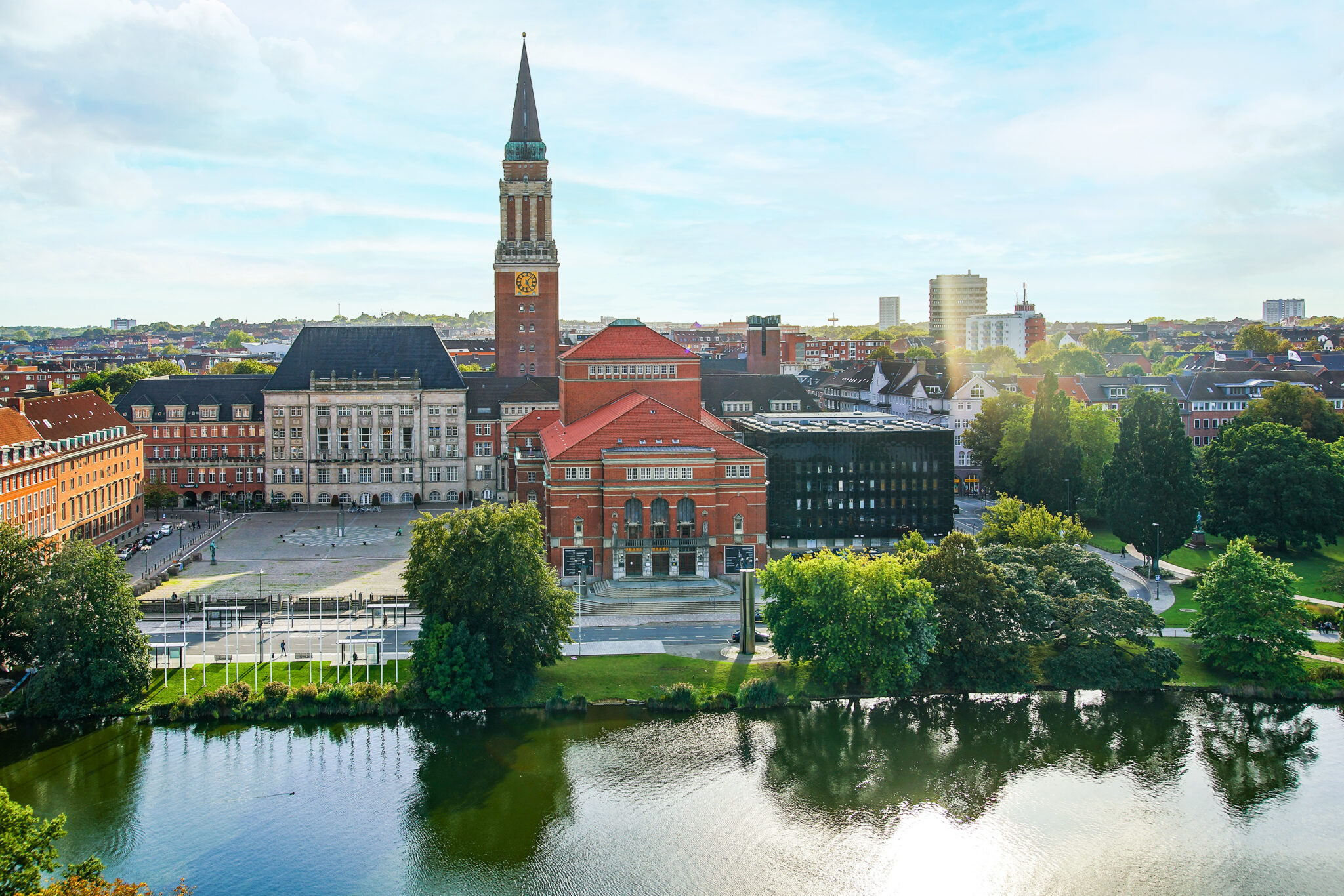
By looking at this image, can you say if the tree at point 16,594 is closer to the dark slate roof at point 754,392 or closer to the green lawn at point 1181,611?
the green lawn at point 1181,611

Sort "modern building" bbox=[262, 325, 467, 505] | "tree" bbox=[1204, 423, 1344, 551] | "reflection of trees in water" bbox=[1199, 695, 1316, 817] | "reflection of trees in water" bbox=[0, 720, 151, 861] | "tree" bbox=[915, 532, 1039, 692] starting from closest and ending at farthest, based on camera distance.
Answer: "reflection of trees in water" bbox=[0, 720, 151, 861], "reflection of trees in water" bbox=[1199, 695, 1316, 817], "tree" bbox=[915, 532, 1039, 692], "tree" bbox=[1204, 423, 1344, 551], "modern building" bbox=[262, 325, 467, 505]

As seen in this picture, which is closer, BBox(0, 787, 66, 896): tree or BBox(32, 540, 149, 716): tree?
BBox(0, 787, 66, 896): tree

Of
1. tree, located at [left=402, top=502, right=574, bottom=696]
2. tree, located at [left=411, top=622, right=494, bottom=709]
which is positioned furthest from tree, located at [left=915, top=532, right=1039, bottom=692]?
tree, located at [left=411, top=622, right=494, bottom=709]

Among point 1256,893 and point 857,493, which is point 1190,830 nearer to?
point 1256,893

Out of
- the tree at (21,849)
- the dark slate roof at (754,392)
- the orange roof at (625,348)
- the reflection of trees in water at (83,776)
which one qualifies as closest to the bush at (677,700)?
the reflection of trees in water at (83,776)

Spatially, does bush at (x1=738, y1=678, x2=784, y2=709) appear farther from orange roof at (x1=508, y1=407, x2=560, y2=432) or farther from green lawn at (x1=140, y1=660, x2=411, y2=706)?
orange roof at (x1=508, y1=407, x2=560, y2=432)

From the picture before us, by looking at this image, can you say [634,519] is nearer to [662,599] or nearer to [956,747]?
[662,599]

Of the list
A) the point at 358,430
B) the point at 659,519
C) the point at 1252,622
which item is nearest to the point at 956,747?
the point at 1252,622
